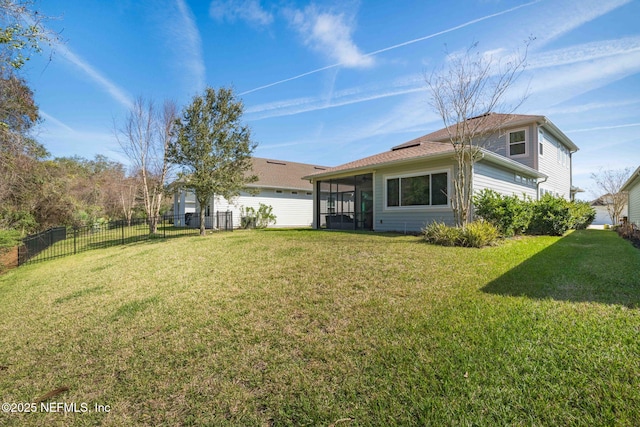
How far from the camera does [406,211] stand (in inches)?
444

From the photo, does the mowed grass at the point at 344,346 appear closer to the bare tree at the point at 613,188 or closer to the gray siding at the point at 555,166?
the gray siding at the point at 555,166

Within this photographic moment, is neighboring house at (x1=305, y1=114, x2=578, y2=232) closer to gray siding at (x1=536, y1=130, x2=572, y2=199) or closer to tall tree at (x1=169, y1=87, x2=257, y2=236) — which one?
gray siding at (x1=536, y1=130, x2=572, y2=199)

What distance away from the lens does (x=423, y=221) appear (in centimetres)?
1081

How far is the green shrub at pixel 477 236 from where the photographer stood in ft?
23.5

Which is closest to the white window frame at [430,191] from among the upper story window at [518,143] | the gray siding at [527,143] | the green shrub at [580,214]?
the gray siding at [527,143]

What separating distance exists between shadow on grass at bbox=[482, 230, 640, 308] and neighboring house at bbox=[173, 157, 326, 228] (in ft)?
49.9

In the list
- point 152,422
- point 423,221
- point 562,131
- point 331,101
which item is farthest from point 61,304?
point 562,131

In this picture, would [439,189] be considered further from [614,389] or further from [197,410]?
[197,410]

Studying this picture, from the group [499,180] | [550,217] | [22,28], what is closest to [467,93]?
[499,180]

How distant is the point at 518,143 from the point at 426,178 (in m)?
7.47

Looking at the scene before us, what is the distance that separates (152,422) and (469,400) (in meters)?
2.38

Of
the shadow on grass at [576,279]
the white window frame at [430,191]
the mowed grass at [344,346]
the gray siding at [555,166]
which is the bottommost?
the mowed grass at [344,346]

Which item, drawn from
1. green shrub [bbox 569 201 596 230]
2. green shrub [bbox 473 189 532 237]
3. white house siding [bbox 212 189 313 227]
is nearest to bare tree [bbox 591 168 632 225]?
green shrub [bbox 569 201 596 230]

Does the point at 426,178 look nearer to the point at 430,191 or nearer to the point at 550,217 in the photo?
the point at 430,191
